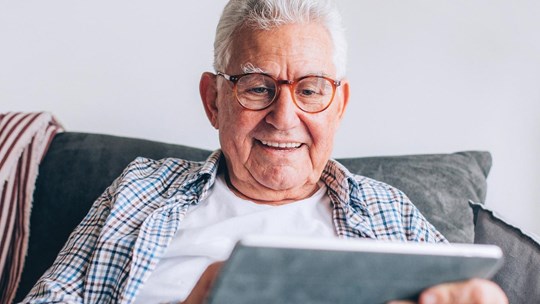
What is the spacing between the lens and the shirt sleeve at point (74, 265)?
1254 mm

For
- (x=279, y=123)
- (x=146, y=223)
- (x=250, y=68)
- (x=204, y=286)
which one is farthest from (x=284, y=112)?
(x=204, y=286)

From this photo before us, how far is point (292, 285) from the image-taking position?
29.8 inches

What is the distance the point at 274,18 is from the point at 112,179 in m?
0.61

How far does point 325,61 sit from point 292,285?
0.72 meters

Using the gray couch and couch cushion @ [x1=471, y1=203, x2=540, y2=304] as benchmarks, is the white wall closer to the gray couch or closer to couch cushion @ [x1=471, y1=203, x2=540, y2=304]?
the gray couch

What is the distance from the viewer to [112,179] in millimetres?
1595

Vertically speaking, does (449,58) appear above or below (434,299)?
above

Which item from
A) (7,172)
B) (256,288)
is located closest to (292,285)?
(256,288)

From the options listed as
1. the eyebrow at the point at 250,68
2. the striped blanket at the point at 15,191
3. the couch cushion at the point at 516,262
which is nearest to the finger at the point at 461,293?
the couch cushion at the point at 516,262

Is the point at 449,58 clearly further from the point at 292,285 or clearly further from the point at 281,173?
the point at 292,285

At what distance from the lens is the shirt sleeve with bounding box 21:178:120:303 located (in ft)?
4.11

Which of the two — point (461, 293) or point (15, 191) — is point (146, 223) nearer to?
point (15, 191)

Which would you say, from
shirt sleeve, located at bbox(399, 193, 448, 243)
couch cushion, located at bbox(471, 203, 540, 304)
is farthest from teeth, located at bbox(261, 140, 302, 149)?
couch cushion, located at bbox(471, 203, 540, 304)

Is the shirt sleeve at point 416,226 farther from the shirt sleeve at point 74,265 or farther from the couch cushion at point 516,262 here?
the shirt sleeve at point 74,265
